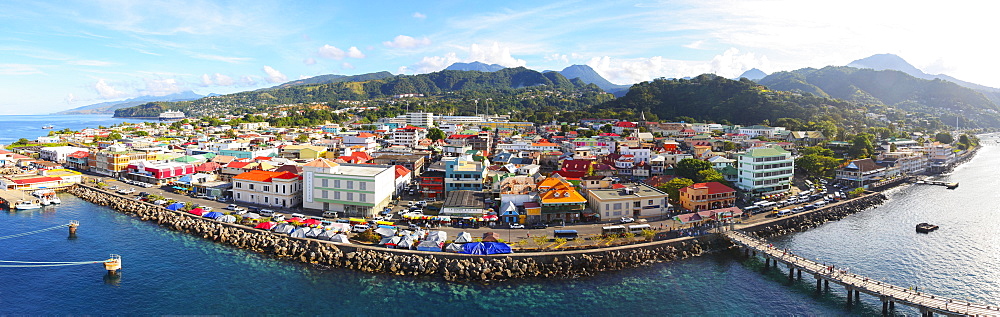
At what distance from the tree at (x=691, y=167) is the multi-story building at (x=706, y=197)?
619 centimetres

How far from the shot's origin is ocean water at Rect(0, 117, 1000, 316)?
53.2 feet

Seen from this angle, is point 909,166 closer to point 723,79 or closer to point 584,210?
point 584,210

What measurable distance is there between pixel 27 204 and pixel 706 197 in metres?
38.8

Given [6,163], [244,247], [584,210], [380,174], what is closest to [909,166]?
[584,210]

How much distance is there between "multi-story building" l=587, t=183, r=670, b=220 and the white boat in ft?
105

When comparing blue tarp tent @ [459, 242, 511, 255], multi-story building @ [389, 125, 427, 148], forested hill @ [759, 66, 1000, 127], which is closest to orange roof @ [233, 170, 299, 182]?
blue tarp tent @ [459, 242, 511, 255]

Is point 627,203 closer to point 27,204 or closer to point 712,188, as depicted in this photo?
point 712,188

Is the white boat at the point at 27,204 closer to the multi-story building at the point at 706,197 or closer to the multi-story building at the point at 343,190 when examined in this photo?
the multi-story building at the point at 343,190

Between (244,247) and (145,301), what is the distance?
528 centimetres

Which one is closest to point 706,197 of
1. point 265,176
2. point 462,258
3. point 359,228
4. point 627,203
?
point 627,203

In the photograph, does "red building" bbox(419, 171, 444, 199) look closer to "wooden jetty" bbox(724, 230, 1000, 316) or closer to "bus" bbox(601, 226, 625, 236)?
"bus" bbox(601, 226, 625, 236)

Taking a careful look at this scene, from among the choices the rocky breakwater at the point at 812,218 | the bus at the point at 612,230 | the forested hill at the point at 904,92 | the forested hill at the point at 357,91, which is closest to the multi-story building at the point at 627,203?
the bus at the point at 612,230

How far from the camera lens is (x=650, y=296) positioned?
1736cm

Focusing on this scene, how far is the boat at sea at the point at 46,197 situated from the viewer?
29719 millimetres
